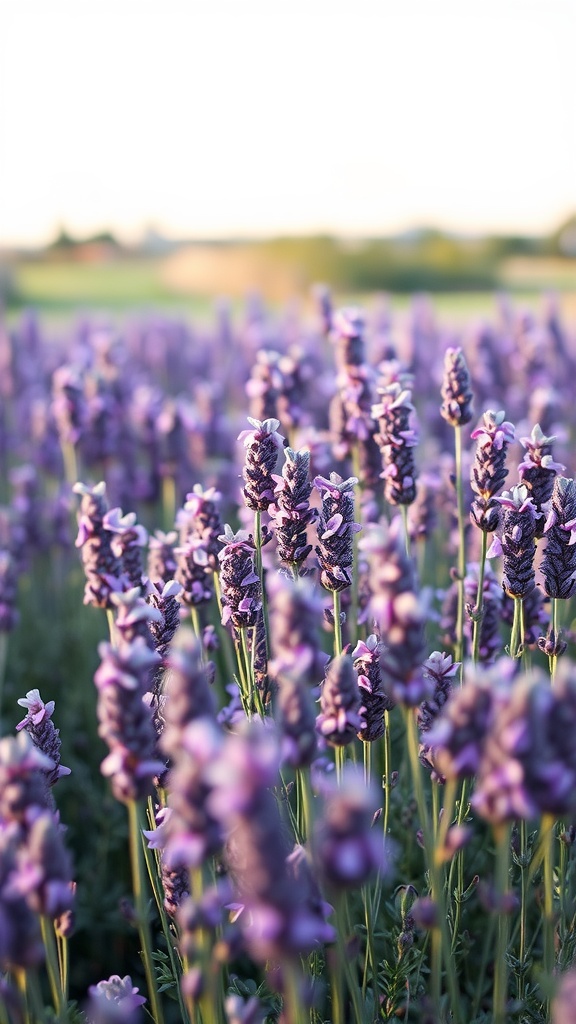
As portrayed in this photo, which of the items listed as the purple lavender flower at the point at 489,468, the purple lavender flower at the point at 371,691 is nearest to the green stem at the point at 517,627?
the purple lavender flower at the point at 489,468

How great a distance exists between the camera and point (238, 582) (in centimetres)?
275

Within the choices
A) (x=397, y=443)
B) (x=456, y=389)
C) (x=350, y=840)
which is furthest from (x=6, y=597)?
(x=350, y=840)

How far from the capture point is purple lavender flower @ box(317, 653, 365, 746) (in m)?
2.16

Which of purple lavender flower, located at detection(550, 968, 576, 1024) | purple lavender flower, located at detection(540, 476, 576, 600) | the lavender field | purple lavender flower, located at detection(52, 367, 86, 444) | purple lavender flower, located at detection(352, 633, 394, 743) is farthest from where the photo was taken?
purple lavender flower, located at detection(52, 367, 86, 444)

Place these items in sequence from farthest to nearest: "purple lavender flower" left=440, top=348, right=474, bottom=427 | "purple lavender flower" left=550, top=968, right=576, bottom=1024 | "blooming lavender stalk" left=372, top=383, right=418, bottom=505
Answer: "purple lavender flower" left=440, top=348, right=474, bottom=427 < "blooming lavender stalk" left=372, top=383, right=418, bottom=505 < "purple lavender flower" left=550, top=968, right=576, bottom=1024

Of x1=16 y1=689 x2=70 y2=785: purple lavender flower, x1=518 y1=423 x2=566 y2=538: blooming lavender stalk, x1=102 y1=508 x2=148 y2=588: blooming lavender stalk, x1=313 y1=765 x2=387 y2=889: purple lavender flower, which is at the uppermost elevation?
x1=518 y1=423 x2=566 y2=538: blooming lavender stalk

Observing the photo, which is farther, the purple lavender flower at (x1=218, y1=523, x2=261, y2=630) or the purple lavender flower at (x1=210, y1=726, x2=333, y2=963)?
the purple lavender flower at (x1=218, y1=523, x2=261, y2=630)

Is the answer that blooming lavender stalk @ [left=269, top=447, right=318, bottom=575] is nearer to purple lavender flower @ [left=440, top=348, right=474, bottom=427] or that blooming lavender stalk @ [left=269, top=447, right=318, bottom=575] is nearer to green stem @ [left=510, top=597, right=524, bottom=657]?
green stem @ [left=510, top=597, right=524, bottom=657]

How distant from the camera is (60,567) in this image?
616cm

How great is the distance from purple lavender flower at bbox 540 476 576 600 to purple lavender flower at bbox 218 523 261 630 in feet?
2.74

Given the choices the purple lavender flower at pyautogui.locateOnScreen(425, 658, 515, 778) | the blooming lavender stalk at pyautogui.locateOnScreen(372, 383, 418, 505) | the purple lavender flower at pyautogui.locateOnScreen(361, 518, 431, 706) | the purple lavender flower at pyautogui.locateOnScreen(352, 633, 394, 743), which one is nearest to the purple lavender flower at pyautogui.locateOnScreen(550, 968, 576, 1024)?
the purple lavender flower at pyautogui.locateOnScreen(425, 658, 515, 778)

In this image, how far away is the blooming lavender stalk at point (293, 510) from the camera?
2770 millimetres

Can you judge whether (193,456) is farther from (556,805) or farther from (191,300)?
(191,300)

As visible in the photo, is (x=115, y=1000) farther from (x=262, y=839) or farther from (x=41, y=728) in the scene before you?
(x=262, y=839)
